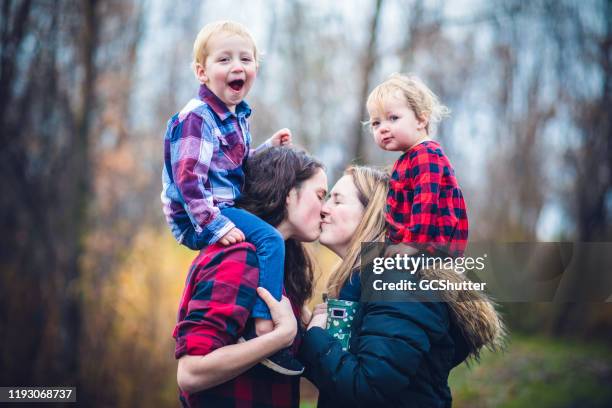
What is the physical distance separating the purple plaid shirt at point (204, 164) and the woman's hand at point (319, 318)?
557 millimetres

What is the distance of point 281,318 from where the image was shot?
234 cm

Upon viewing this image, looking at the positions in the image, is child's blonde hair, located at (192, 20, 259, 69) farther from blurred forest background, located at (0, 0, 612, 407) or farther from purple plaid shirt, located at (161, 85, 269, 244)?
blurred forest background, located at (0, 0, 612, 407)

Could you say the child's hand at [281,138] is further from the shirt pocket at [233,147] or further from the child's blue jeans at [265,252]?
the child's blue jeans at [265,252]

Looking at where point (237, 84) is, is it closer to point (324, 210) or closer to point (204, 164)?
point (204, 164)

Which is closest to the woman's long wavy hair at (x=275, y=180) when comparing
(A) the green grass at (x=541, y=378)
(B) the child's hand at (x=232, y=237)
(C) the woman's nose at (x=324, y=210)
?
(C) the woman's nose at (x=324, y=210)

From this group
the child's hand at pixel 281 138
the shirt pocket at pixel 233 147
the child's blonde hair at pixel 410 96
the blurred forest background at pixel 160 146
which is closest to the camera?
the shirt pocket at pixel 233 147

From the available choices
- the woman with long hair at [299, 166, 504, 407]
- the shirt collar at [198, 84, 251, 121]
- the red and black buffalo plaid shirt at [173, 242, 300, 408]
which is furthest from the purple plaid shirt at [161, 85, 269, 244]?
the woman with long hair at [299, 166, 504, 407]

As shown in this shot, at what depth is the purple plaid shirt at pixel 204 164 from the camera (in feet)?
7.98

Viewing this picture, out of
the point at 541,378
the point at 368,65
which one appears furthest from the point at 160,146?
the point at 541,378

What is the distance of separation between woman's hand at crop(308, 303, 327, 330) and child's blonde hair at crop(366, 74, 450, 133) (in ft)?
3.28

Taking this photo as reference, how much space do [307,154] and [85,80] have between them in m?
6.44

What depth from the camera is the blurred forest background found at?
781cm

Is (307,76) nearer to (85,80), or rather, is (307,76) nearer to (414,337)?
(85,80)

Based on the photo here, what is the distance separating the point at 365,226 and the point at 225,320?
775mm
